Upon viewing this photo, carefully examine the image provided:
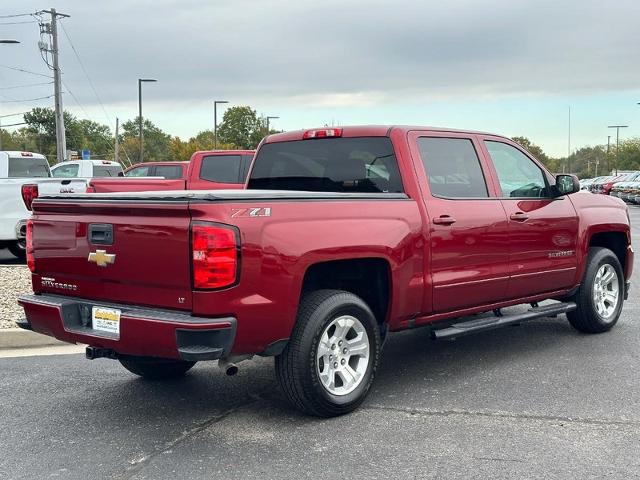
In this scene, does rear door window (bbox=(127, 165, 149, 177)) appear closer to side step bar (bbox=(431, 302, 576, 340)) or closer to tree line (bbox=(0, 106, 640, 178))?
side step bar (bbox=(431, 302, 576, 340))

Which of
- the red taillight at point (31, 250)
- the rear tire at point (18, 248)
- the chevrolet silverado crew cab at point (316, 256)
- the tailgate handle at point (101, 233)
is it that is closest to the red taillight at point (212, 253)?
the chevrolet silverado crew cab at point (316, 256)

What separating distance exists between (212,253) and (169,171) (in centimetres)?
1324

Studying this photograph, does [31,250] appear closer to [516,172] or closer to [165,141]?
[516,172]

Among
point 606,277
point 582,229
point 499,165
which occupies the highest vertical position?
point 499,165

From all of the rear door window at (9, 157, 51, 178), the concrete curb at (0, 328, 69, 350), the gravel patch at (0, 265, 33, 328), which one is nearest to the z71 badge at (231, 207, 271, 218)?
the concrete curb at (0, 328, 69, 350)

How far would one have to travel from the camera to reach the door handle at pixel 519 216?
20.0 feet

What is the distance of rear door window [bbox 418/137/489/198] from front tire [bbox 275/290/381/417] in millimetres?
1225

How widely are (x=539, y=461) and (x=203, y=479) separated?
1758 millimetres

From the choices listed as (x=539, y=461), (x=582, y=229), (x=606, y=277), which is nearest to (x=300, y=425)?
(x=539, y=461)

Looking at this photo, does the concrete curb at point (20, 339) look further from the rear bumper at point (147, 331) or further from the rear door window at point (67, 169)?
the rear door window at point (67, 169)

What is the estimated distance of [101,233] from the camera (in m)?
4.52

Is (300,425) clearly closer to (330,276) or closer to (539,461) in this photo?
(330,276)

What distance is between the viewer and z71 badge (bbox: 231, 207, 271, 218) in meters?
4.18

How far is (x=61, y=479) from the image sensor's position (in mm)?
3859
